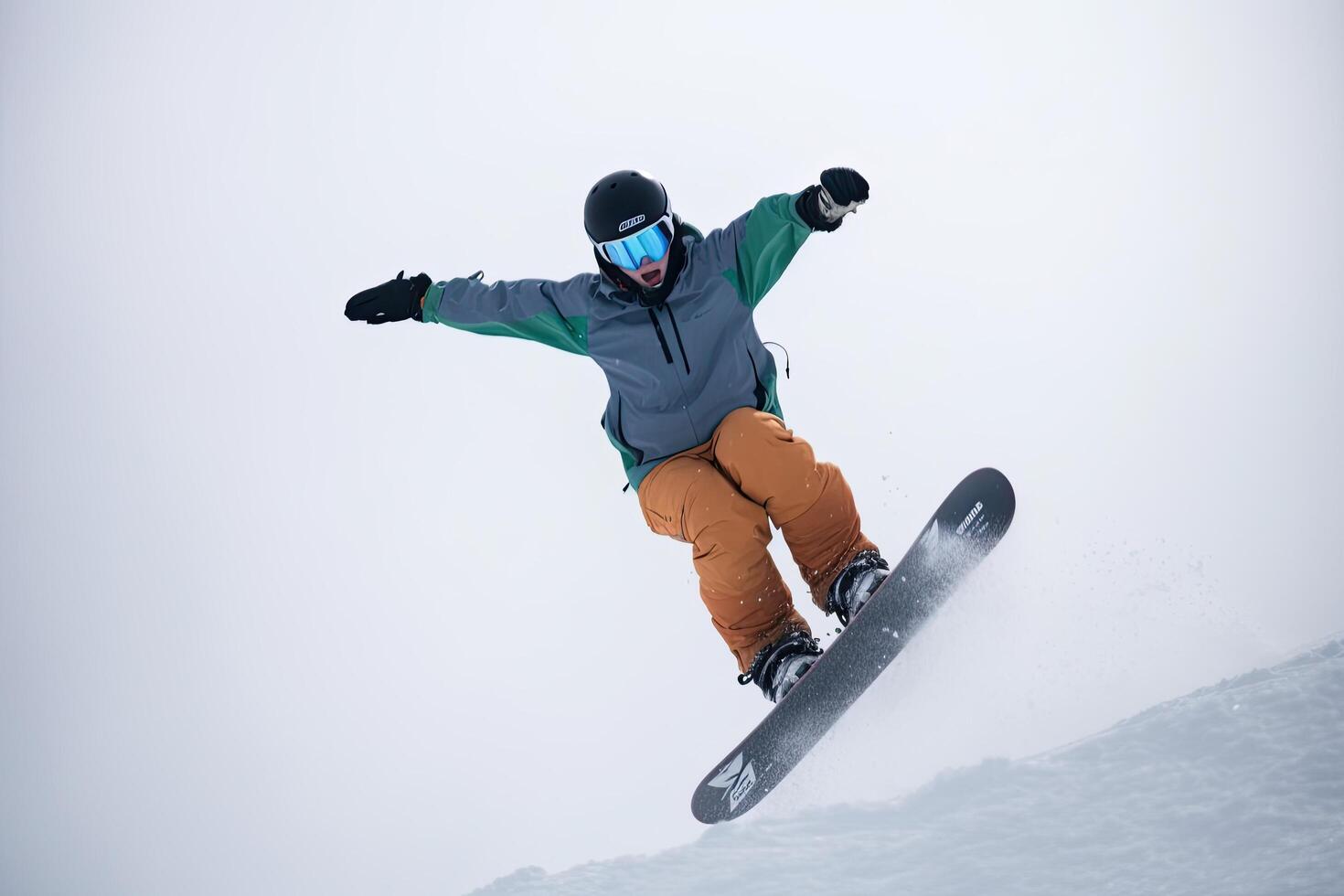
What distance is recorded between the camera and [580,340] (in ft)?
15.1

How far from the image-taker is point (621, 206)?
4.11 m

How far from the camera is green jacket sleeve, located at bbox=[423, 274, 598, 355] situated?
14.9 ft

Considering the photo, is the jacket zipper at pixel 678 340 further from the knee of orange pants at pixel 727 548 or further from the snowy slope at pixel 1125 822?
the snowy slope at pixel 1125 822

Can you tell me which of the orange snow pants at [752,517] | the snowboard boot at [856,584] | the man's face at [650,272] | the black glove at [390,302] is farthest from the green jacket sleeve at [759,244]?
the black glove at [390,302]

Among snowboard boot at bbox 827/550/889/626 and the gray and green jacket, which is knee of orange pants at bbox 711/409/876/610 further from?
the gray and green jacket

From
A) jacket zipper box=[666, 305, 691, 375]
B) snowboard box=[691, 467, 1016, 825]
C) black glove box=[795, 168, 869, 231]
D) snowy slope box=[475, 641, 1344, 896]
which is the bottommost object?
snowy slope box=[475, 641, 1344, 896]

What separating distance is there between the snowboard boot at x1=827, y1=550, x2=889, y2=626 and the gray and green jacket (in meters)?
0.93

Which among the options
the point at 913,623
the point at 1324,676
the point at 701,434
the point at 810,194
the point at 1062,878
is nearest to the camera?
the point at 810,194

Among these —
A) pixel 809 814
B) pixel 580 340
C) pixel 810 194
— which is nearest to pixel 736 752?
pixel 580 340

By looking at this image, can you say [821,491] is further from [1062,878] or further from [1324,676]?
[1324,676]

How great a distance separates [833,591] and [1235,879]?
5.34m

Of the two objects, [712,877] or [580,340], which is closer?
[580,340]

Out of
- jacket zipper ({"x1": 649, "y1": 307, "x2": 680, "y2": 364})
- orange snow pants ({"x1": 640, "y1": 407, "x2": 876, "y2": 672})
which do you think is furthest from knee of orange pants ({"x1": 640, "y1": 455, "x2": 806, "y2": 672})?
jacket zipper ({"x1": 649, "y1": 307, "x2": 680, "y2": 364})

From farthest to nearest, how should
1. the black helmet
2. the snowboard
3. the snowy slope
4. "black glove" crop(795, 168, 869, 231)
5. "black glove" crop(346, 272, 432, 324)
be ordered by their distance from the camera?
the snowy slope → "black glove" crop(346, 272, 432, 324) → the black helmet → the snowboard → "black glove" crop(795, 168, 869, 231)
